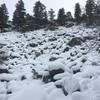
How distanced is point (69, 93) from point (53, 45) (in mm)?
16211

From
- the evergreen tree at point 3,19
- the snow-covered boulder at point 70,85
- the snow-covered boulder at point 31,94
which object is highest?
the evergreen tree at point 3,19

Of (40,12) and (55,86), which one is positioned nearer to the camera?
(55,86)

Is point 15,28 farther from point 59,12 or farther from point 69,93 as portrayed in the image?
point 69,93

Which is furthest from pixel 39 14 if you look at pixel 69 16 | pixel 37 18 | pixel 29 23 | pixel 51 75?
pixel 51 75

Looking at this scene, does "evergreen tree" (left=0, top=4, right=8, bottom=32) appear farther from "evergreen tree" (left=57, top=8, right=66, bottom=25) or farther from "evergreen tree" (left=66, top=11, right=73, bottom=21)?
"evergreen tree" (left=66, top=11, right=73, bottom=21)

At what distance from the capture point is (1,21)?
3569 cm

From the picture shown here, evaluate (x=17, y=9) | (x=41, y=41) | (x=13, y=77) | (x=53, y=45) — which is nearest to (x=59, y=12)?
(x=17, y=9)

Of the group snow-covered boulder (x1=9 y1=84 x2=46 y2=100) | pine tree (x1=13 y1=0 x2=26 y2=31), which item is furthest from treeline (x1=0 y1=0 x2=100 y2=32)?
snow-covered boulder (x1=9 y1=84 x2=46 y2=100)

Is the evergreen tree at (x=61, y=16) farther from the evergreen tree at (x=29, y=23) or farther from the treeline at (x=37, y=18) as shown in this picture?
the evergreen tree at (x=29, y=23)

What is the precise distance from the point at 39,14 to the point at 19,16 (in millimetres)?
4057

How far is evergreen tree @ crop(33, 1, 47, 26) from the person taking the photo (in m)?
39.2

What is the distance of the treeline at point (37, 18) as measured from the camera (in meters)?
36.0

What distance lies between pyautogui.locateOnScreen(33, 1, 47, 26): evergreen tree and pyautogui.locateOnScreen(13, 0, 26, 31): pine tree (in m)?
2.35

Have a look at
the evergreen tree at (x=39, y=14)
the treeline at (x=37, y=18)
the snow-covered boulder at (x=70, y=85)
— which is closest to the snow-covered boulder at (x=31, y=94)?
the snow-covered boulder at (x=70, y=85)
